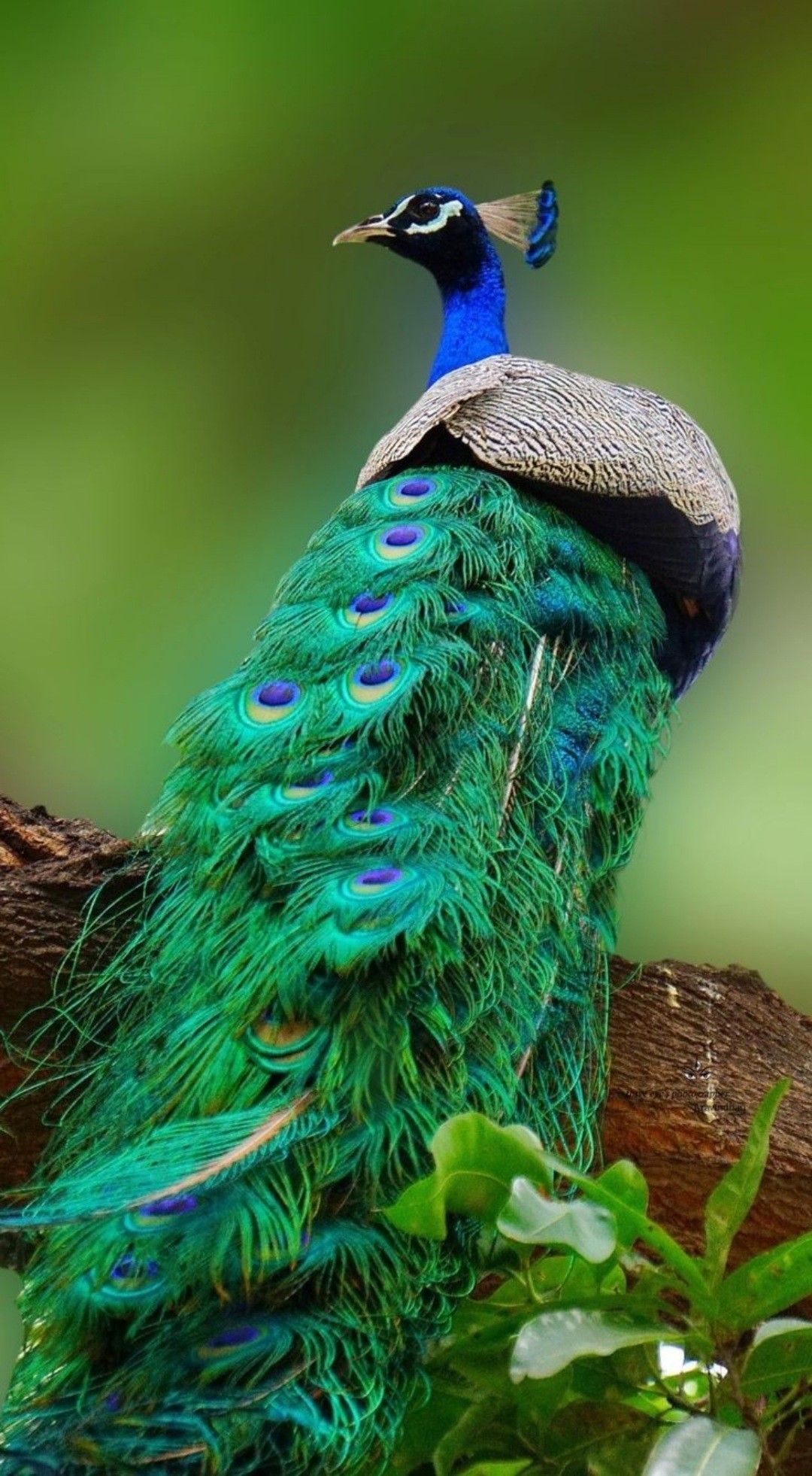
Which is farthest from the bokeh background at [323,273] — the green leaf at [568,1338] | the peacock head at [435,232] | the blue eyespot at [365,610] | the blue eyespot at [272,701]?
the green leaf at [568,1338]

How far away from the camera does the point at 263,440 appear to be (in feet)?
12.2

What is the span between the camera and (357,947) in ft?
4.49

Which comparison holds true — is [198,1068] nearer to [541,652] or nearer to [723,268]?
[541,652]

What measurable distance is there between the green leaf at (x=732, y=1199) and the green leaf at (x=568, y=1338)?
0.21 feet

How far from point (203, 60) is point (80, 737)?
1.62 meters

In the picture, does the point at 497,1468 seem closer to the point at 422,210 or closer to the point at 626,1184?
the point at 626,1184

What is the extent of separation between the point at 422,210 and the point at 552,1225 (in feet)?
8.47

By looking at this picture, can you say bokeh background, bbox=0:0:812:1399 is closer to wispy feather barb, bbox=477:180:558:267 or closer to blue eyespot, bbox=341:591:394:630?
wispy feather barb, bbox=477:180:558:267

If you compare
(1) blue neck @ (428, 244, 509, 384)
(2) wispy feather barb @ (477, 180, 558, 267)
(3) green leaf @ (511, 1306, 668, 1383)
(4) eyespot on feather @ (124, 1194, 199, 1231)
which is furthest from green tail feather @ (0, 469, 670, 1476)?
(2) wispy feather barb @ (477, 180, 558, 267)

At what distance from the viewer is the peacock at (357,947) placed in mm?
1125

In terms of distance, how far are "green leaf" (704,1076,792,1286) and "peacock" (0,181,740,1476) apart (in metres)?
0.19

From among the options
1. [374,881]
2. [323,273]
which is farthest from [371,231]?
[374,881]

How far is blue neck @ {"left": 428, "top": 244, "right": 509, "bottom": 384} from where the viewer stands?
312 centimetres

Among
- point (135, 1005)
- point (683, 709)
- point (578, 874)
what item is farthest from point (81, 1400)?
point (683, 709)
